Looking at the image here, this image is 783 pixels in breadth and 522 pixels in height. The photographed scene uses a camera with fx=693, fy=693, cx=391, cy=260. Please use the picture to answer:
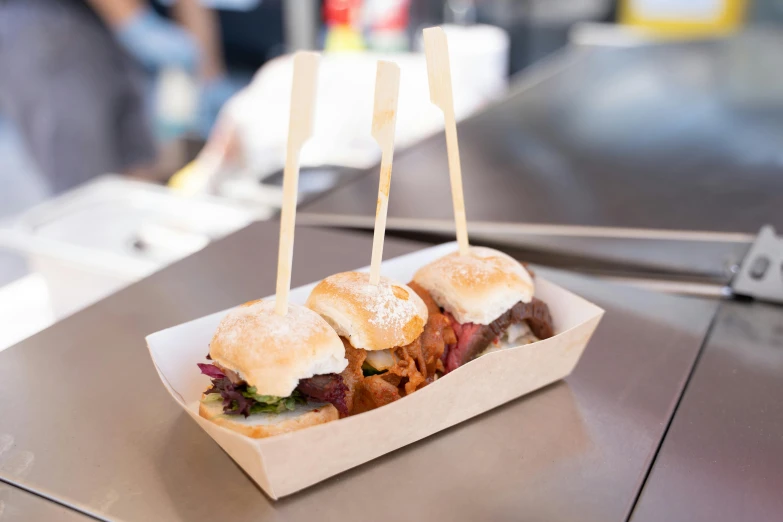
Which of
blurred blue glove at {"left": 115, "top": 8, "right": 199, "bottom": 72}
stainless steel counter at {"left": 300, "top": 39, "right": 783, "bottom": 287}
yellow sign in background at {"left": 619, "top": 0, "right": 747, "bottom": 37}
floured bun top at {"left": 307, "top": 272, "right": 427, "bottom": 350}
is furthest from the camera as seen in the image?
yellow sign in background at {"left": 619, "top": 0, "right": 747, "bottom": 37}

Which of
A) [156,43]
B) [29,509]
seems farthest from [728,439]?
[156,43]

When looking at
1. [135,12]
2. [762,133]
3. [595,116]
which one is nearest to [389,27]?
[135,12]

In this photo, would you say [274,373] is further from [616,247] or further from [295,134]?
[616,247]

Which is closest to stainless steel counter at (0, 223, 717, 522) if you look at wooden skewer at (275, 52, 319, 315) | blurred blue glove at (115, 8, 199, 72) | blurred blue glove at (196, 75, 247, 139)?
wooden skewer at (275, 52, 319, 315)

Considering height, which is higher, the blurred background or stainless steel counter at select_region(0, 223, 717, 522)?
stainless steel counter at select_region(0, 223, 717, 522)

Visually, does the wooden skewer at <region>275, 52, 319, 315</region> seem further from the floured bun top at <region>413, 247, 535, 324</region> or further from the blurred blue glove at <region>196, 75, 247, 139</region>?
the blurred blue glove at <region>196, 75, 247, 139</region>

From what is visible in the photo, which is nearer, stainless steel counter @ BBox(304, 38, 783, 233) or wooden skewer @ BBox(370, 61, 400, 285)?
wooden skewer @ BBox(370, 61, 400, 285)

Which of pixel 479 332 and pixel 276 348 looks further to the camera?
pixel 479 332

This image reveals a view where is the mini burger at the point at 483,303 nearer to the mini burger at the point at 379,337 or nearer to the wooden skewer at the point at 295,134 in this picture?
the mini burger at the point at 379,337
